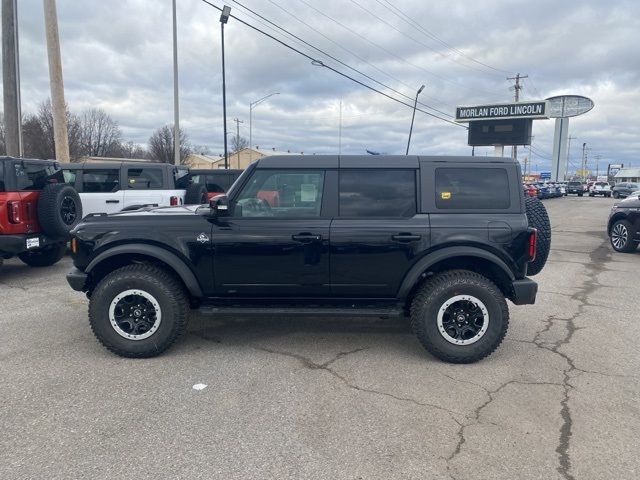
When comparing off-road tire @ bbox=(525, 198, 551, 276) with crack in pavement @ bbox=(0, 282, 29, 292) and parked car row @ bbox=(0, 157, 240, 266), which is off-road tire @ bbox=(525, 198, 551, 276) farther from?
crack in pavement @ bbox=(0, 282, 29, 292)

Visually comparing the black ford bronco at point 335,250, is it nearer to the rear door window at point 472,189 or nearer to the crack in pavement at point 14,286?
the rear door window at point 472,189

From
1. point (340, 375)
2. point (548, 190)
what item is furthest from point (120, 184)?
point (548, 190)

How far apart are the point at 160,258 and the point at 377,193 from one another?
6.70ft

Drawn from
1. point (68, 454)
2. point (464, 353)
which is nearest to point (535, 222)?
point (464, 353)

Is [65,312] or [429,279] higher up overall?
[429,279]

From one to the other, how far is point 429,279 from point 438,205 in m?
0.68

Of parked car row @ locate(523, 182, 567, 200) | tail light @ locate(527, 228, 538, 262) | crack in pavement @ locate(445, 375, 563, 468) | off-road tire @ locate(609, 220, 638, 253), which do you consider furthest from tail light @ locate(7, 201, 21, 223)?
parked car row @ locate(523, 182, 567, 200)

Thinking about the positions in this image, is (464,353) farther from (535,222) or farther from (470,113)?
(470,113)

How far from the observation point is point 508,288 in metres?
4.43

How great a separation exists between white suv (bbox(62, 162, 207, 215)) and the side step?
5.63 metres

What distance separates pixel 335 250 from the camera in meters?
4.31

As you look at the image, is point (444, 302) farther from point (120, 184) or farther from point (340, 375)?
point (120, 184)

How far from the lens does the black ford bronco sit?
4.29 metres

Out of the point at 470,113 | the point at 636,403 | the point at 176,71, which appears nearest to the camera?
the point at 636,403
